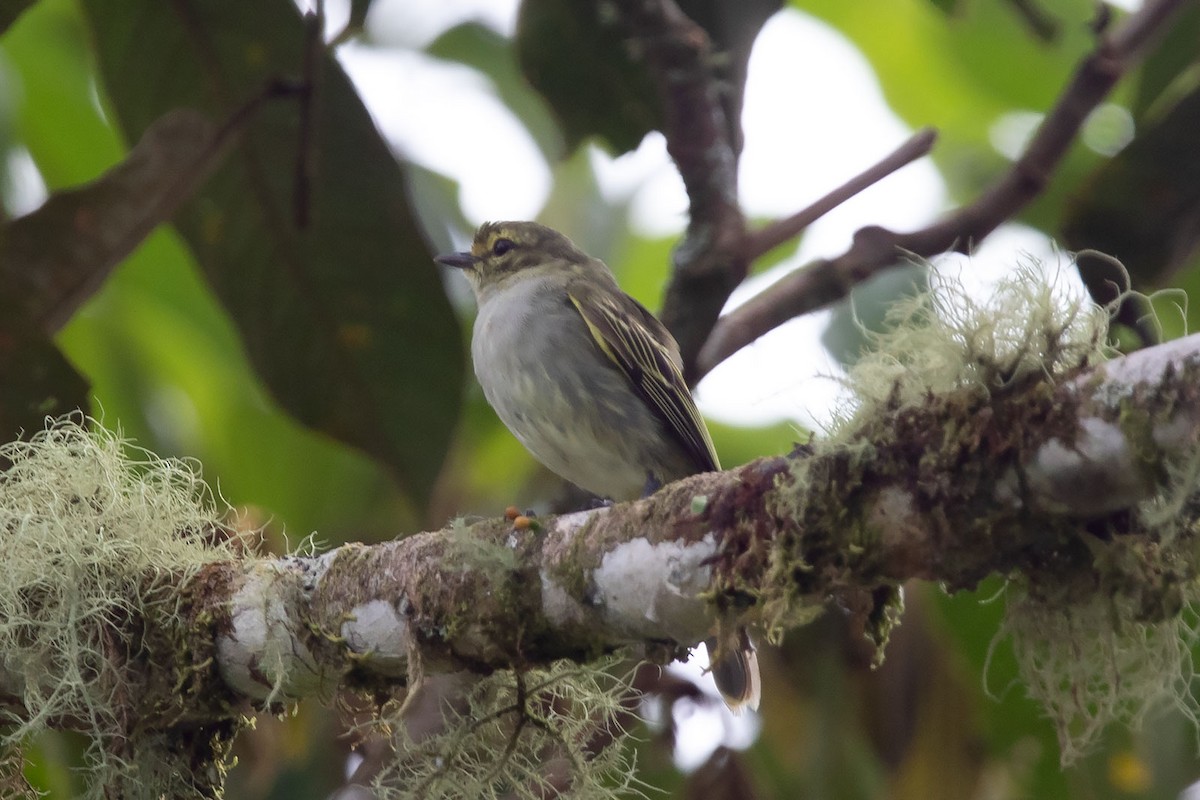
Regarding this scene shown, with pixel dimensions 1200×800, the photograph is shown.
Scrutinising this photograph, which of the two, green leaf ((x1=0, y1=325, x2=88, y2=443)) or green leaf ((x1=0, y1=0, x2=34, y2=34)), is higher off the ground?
green leaf ((x1=0, y1=0, x2=34, y2=34))

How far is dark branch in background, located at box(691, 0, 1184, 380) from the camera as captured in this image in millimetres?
3980

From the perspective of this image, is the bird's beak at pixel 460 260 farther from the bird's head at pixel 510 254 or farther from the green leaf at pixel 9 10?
the green leaf at pixel 9 10

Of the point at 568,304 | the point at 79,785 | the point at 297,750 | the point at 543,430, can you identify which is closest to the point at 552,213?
the point at 568,304

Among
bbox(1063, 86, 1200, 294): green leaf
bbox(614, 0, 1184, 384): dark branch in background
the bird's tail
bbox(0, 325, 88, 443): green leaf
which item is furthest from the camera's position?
bbox(1063, 86, 1200, 294): green leaf

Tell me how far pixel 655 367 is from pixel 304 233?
1334 mm

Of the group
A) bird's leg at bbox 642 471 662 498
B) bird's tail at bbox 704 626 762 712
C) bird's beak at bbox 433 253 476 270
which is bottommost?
bird's tail at bbox 704 626 762 712

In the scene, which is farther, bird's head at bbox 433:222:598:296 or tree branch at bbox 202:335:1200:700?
bird's head at bbox 433:222:598:296

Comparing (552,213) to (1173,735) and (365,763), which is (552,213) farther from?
(1173,735)

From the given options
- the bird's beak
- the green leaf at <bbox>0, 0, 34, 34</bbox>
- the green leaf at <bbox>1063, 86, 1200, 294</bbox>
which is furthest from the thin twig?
the green leaf at <bbox>0, 0, 34, 34</bbox>

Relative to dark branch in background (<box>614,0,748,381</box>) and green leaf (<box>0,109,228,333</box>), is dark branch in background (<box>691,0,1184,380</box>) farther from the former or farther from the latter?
green leaf (<box>0,109,228,333</box>)

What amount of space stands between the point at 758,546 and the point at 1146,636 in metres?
0.64

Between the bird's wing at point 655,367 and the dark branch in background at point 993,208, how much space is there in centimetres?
14

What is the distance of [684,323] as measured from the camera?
13.6 feet

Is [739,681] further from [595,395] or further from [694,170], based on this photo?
[694,170]
